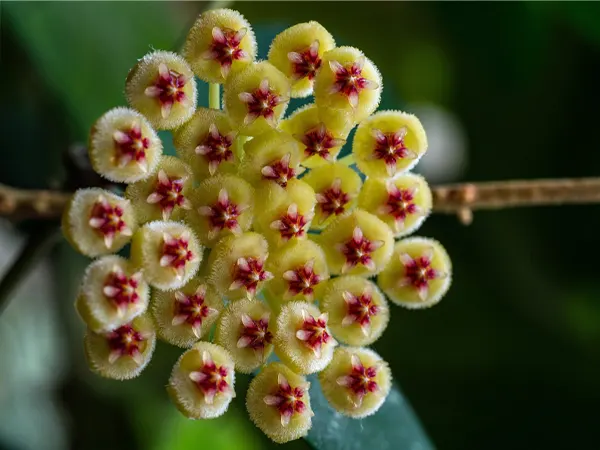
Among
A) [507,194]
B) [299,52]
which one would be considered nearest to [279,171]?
[299,52]

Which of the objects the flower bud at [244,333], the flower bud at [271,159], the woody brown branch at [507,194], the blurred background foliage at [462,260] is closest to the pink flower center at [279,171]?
the flower bud at [271,159]

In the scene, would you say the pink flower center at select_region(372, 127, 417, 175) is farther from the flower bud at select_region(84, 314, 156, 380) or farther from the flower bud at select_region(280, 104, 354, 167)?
the flower bud at select_region(84, 314, 156, 380)

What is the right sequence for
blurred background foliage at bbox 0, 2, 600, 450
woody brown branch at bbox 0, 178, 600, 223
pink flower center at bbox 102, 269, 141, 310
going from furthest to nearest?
blurred background foliage at bbox 0, 2, 600, 450 < woody brown branch at bbox 0, 178, 600, 223 < pink flower center at bbox 102, 269, 141, 310

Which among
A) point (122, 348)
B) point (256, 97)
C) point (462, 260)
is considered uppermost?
point (256, 97)

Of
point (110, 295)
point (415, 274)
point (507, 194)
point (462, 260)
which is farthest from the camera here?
point (462, 260)

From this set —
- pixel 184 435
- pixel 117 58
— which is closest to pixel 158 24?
pixel 117 58

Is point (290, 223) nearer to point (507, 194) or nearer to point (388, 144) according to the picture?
point (388, 144)

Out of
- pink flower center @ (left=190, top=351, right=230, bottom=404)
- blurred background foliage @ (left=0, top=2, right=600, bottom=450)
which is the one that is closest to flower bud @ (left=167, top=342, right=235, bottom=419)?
pink flower center @ (left=190, top=351, right=230, bottom=404)
